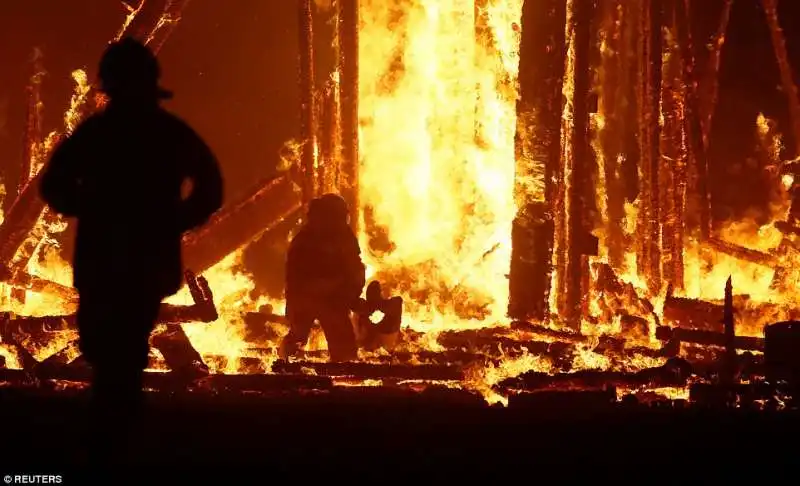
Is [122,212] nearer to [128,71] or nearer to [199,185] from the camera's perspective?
[199,185]

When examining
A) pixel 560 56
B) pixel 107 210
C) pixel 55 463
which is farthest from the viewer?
pixel 560 56

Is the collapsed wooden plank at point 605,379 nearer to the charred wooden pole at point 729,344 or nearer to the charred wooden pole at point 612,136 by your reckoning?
the charred wooden pole at point 729,344

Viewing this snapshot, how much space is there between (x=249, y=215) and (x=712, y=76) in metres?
5.74

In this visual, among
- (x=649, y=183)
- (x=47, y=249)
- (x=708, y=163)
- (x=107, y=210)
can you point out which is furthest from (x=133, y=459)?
(x=708, y=163)

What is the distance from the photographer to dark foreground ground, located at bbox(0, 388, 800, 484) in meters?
4.00

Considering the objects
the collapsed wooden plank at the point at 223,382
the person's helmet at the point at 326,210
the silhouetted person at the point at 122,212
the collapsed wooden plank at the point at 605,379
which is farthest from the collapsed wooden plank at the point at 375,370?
the silhouetted person at the point at 122,212

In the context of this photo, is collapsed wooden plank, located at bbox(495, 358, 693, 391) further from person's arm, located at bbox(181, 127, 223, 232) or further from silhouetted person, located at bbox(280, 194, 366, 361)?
person's arm, located at bbox(181, 127, 223, 232)

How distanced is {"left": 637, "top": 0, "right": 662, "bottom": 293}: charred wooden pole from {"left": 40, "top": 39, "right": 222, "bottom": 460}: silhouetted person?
6770mm

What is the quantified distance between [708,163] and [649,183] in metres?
1.04

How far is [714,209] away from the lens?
32.9 feet

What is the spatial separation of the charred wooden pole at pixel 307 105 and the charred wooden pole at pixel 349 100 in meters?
0.31

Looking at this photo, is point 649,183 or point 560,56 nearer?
Result: point 560,56

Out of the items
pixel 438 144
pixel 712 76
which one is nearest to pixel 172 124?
pixel 438 144

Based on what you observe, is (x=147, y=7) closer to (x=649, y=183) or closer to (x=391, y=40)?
(x=391, y=40)
